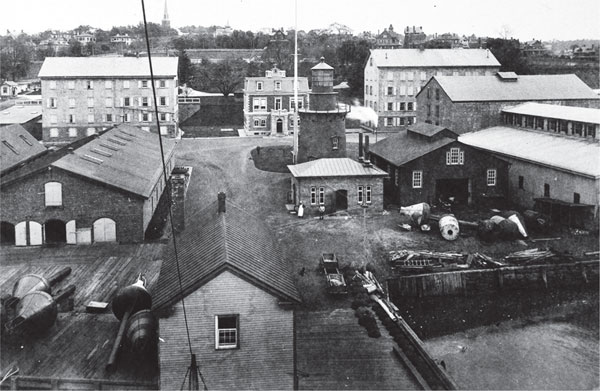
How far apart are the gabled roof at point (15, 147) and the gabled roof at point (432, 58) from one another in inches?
1617

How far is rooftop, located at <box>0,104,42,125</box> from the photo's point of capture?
6020 cm

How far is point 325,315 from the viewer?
2264 cm

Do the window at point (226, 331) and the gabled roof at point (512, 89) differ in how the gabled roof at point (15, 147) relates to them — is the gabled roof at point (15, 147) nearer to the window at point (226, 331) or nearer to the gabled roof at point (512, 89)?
the window at point (226, 331)

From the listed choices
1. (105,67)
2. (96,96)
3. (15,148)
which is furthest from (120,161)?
(105,67)

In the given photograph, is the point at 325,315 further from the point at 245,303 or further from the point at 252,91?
the point at 252,91

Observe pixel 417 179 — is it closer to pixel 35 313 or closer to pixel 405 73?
pixel 35 313

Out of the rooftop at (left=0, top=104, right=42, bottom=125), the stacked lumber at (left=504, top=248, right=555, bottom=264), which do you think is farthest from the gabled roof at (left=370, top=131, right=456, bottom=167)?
the rooftop at (left=0, top=104, right=42, bottom=125)

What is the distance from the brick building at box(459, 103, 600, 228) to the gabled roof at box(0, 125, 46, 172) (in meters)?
32.7

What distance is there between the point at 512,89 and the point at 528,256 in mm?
31826

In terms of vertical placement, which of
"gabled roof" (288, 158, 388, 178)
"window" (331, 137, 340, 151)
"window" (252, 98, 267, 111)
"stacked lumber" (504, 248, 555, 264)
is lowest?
"stacked lumber" (504, 248, 555, 264)

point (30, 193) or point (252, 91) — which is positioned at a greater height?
point (252, 91)

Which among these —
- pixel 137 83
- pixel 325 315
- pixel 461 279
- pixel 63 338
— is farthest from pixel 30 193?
pixel 137 83

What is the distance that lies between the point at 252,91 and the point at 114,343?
163 feet

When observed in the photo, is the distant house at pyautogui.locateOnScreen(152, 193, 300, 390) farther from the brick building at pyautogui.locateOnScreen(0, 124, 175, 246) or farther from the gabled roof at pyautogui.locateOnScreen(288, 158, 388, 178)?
the gabled roof at pyautogui.locateOnScreen(288, 158, 388, 178)
